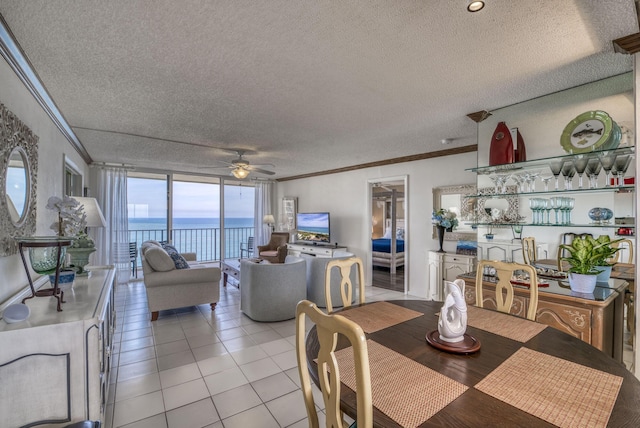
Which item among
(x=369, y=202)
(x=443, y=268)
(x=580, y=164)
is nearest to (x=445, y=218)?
(x=443, y=268)

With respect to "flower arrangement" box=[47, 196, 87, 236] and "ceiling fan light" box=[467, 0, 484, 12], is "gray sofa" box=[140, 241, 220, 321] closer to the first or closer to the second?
"flower arrangement" box=[47, 196, 87, 236]

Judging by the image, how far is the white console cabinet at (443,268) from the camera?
13.0 ft

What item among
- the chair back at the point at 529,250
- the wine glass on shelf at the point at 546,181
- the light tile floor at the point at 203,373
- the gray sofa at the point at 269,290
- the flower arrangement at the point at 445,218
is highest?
the wine glass on shelf at the point at 546,181

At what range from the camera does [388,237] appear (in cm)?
790

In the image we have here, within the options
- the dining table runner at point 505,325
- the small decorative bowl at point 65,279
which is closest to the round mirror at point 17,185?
the small decorative bowl at point 65,279

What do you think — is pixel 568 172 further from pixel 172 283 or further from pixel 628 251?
pixel 172 283

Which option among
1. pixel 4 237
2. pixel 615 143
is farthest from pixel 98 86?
pixel 615 143

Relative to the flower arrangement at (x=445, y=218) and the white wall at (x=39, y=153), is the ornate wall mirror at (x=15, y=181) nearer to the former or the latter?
the white wall at (x=39, y=153)

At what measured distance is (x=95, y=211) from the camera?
9.84ft

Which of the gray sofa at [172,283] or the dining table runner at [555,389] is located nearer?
the dining table runner at [555,389]

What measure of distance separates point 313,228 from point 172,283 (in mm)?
3445

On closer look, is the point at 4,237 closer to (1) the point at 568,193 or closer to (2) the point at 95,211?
(2) the point at 95,211

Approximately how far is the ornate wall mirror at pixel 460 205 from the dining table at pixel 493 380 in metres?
2.89

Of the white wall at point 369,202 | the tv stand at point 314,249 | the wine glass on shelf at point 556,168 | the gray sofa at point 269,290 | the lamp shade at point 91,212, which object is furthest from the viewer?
the tv stand at point 314,249
